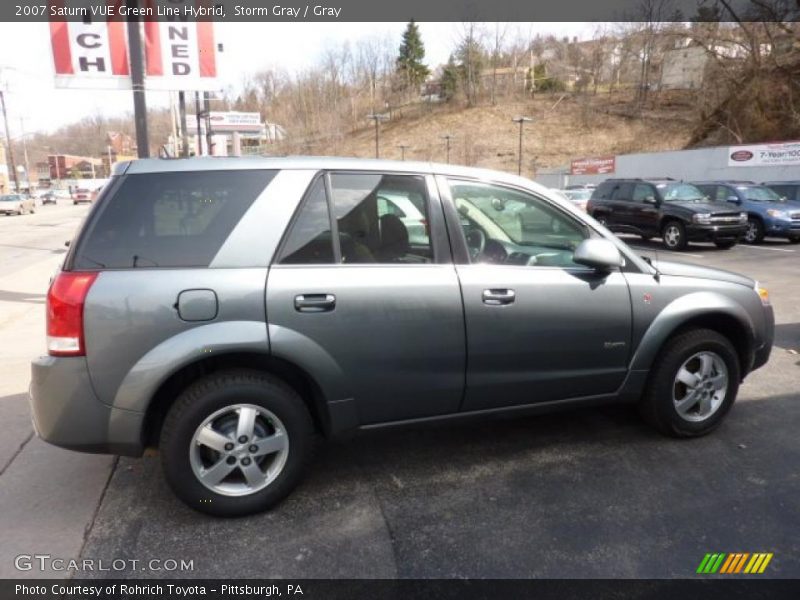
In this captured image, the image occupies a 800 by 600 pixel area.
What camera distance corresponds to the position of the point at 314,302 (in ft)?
9.61

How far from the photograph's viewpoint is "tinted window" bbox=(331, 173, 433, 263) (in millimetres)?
3158

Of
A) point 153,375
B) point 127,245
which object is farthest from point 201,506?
point 127,245

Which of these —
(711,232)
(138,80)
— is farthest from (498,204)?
(711,232)

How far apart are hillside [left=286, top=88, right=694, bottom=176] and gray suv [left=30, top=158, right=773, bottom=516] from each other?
60.8 m

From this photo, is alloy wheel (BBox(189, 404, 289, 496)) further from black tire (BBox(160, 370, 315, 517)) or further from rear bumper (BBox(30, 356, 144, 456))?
rear bumper (BBox(30, 356, 144, 456))

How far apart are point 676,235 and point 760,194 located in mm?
4126

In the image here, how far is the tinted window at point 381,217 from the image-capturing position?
3.16 m

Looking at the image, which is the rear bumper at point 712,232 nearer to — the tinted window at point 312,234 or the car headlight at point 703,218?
the car headlight at point 703,218

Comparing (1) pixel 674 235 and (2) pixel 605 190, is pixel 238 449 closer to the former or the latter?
(1) pixel 674 235

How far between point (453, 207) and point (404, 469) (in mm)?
1586

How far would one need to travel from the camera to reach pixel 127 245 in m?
2.85

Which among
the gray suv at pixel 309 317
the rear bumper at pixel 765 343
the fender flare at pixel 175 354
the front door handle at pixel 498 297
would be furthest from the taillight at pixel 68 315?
the rear bumper at pixel 765 343

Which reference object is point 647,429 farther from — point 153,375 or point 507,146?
point 507,146

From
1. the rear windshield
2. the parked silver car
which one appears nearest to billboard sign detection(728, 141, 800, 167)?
the rear windshield
